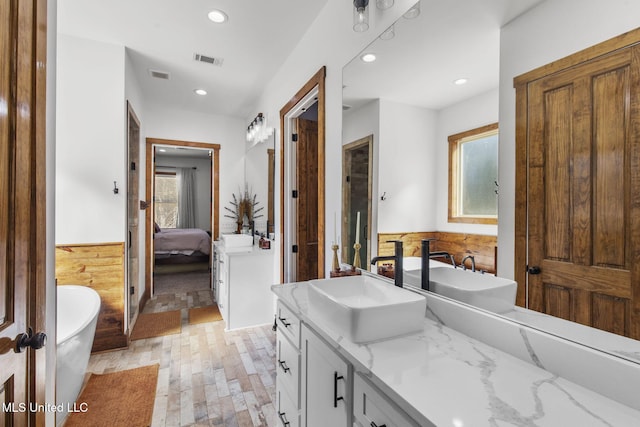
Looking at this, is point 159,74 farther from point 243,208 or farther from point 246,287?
point 246,287

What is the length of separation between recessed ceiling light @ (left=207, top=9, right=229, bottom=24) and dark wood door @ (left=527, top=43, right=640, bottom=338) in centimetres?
222

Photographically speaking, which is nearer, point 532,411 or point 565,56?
point 532,411

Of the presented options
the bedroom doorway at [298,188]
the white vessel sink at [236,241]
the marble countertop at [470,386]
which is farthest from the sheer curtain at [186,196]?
the marble countertop at [470,386]

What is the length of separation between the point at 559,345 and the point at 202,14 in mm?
2841

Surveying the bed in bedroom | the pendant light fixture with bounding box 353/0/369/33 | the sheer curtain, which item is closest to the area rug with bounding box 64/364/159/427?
the pendant light fixture with bounding box 353/0/369/33

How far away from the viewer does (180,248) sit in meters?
5.96

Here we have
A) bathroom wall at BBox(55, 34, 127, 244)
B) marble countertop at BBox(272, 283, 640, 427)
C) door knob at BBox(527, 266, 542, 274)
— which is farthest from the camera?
bathroom wall at BBox(55, 34, 127, 244)

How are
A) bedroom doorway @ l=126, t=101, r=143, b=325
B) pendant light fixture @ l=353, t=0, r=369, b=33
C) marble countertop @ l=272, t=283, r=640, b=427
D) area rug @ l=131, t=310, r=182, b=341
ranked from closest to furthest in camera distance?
marble countertop @ l=272, t=283, r=640, b=427, pendant light fixture @ l=353, t=0, r=369, b=33, area rug @ l=131, t=310, r=182, b=341, bedroom doorway @ l=126, t=101, r=143, b=325

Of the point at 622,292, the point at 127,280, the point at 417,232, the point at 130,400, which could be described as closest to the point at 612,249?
the point at 622,292

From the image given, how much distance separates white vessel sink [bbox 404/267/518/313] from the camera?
3.45ft

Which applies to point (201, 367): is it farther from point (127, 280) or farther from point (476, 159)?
point (476, 159)

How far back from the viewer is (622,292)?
0.75 meters

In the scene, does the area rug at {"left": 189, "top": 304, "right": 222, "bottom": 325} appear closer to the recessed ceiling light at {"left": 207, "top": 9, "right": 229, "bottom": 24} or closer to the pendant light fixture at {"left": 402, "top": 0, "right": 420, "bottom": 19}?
the recessed ceiling light at {"left": 207, "top": 9, "right": 229, "bottom": 24}

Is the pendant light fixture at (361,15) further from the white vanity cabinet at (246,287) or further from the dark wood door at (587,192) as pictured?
the white vanity cabinet at (246,287)
